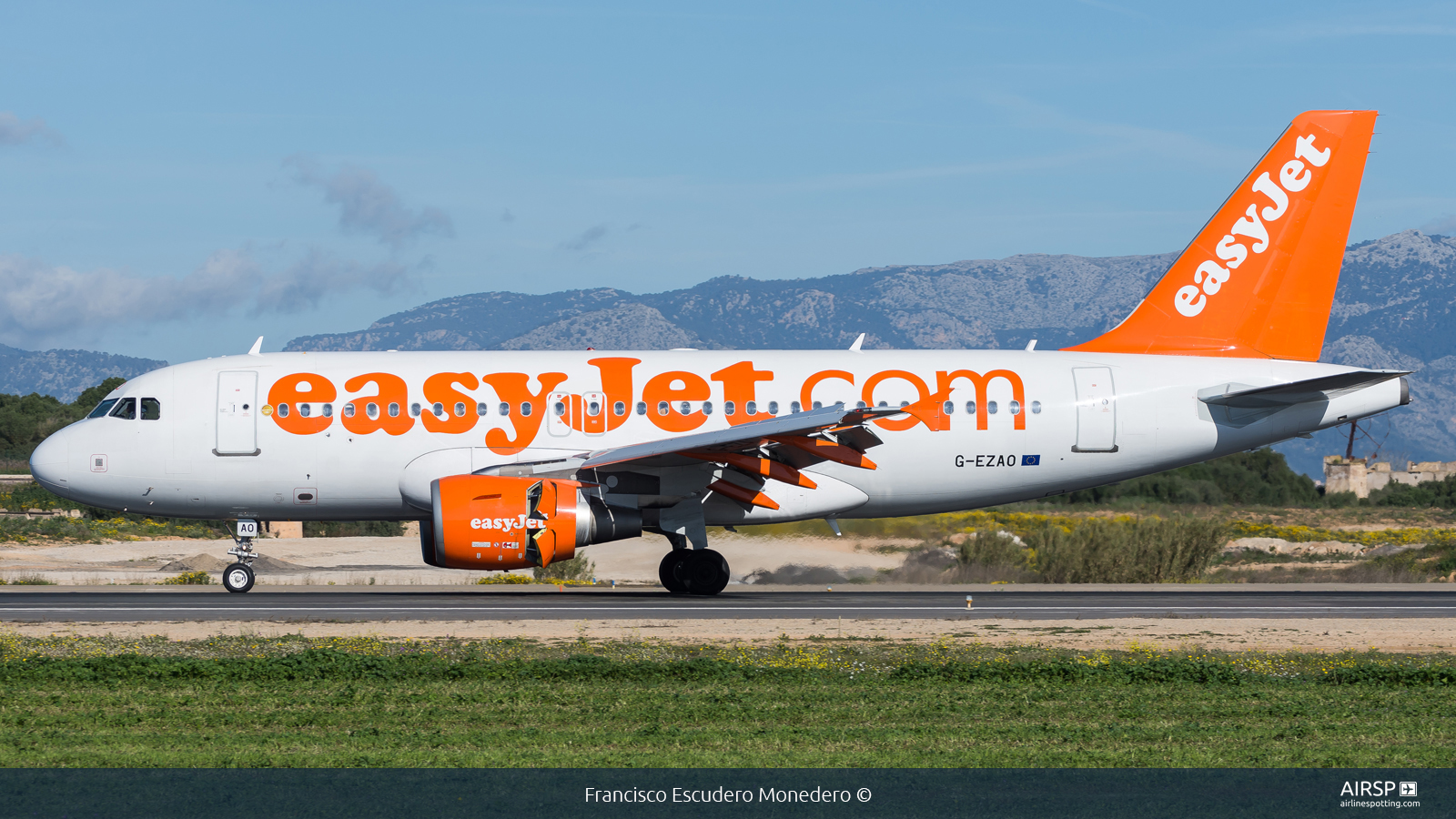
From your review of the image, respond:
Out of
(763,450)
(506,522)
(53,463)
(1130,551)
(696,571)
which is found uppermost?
(53,463)

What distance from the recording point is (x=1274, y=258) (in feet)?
79.5

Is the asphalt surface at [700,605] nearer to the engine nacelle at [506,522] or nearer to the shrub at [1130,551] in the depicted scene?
the engine nacelle at [506,522]

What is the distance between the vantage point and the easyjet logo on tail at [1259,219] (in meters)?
24.3

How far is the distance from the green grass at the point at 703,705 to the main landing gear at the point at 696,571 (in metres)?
6.90

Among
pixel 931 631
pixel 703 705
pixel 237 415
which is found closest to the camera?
pixel 703 705

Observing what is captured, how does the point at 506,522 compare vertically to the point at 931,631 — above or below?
above

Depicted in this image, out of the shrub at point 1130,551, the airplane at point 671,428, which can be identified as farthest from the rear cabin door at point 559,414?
the shrub at point 1130,551

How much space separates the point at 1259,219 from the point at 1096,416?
4966 mm

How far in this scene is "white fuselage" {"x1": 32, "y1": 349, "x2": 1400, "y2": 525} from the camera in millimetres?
22062

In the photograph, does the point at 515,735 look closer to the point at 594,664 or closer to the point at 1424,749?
the point at 594,664
